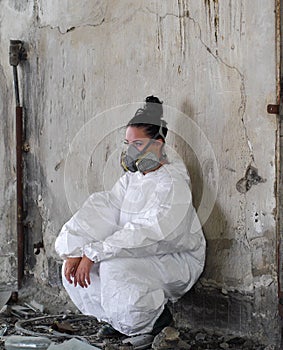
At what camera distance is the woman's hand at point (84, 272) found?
12.1ft

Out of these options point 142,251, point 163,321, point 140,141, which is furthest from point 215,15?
point 163,321

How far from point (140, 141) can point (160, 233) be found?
551 mm

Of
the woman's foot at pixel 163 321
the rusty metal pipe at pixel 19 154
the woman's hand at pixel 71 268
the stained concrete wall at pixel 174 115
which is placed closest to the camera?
the stained concrete wall at pixel 174 115

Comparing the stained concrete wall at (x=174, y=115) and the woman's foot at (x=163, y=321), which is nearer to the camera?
the stained concrete wall at (x=174, y=115)

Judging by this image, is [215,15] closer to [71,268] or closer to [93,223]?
[93,223]

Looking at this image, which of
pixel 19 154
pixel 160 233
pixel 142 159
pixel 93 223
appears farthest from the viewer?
pixel 19 154

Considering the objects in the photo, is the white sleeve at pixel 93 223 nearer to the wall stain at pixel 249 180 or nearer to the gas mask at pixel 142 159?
the gas mask at pixel 142 159

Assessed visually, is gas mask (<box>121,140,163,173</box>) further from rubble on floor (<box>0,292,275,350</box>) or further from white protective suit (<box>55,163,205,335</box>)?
rubble on floor (<box>0,292,275,350</box>)

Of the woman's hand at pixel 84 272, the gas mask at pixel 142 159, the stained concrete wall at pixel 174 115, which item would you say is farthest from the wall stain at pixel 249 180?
the woman's hand at pixel 84 272

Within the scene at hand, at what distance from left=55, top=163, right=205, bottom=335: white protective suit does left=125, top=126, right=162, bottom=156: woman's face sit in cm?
12

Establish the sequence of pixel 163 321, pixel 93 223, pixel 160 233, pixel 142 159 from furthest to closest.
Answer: pixel 93 223
pixel 142 159
pixel 163 321
pixel 160 233

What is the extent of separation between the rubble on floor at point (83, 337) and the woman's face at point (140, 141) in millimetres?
949

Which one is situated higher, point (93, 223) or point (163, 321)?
point (93, 223)

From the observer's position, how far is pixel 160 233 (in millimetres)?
3598
